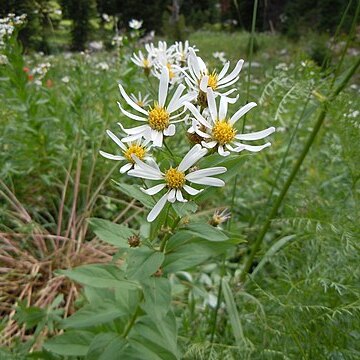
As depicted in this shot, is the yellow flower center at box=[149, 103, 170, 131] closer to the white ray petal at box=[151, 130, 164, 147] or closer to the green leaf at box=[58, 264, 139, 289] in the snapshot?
the white ray petal at box=[151, 130, 164, 147]

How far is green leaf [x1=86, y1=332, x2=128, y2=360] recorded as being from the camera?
3.34ft

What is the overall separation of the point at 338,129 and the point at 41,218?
139 cm

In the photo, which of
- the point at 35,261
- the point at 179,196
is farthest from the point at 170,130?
the point at 35,261

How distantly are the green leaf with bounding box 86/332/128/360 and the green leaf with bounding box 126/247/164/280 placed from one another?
260mm

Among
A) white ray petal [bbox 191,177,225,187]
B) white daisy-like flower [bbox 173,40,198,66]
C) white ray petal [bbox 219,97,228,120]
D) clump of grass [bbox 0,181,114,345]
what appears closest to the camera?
white ray petal [bbox 191,177,225,187]

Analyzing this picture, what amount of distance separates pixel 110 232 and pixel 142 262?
15 cm

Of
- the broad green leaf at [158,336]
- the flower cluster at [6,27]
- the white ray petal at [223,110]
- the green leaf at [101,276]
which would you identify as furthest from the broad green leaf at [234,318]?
the flower cluster at [6,27]

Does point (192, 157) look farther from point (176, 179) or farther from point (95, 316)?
point (95, 316)

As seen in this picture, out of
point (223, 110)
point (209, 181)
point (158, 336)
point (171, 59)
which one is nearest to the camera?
point (209, 181)

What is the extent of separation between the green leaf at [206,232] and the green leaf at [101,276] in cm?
23

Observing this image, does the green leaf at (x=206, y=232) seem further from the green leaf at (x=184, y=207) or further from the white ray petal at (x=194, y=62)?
the white ray petal at (x=194, y=62)

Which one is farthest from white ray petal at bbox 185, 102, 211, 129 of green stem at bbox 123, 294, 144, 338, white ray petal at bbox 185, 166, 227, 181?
green stem at bbox 123, 294, 144, 338

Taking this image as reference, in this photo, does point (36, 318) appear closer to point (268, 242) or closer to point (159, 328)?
point (159, 328)

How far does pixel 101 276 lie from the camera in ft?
3.41
